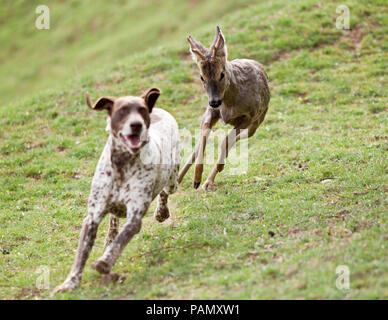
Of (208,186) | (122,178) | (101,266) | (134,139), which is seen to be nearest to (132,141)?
(134,139)

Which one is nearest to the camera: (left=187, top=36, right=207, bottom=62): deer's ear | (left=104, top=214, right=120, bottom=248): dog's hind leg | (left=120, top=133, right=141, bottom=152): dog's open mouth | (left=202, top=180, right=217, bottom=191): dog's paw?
(left=120, top=133, right=141, bottom=152): dog's open mouth

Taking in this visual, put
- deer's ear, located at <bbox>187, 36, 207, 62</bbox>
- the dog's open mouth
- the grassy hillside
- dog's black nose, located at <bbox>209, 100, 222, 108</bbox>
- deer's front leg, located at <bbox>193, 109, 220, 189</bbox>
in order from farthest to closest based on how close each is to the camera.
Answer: the grassy hillside → deer's front leg, located at <bbox>193, 109, 220, 189</bbox> → deer's ear, located at <bbox>187, 36, 207, 62</bbox> → dog's black nose, located at <bbox>209, 100, 222, 108</bbox> → the dog's open mouth

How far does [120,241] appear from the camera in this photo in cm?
729

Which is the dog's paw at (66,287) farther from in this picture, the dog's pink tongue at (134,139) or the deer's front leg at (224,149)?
the deer's front leg at (224,149)

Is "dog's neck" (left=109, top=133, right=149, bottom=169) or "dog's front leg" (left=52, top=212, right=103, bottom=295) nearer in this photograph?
"dog's front leg" (left=52, top=212, right=103, bottom=295)

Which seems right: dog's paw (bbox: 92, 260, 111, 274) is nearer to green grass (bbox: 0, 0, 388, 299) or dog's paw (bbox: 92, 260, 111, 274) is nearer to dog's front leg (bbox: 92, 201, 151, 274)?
dog's front leg (bbox: 92, 201, 151, 274)

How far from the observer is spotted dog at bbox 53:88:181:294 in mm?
7180

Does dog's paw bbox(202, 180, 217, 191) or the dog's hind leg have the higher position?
dog's paw bbox(202, 180, 217, 191)

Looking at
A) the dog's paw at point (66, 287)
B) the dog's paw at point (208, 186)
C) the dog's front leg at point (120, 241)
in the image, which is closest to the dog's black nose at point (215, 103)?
the dog's paw at point (208, 186)

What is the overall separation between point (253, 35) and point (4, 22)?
90.7 feet

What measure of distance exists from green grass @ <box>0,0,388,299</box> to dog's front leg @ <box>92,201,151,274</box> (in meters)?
0.36

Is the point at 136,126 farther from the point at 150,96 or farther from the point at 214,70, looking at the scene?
the point at 214,70

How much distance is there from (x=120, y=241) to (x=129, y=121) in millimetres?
1506

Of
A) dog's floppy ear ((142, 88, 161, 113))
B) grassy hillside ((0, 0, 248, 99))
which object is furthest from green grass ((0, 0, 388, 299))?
grassy hillside ((0, 0, 248, 99))
